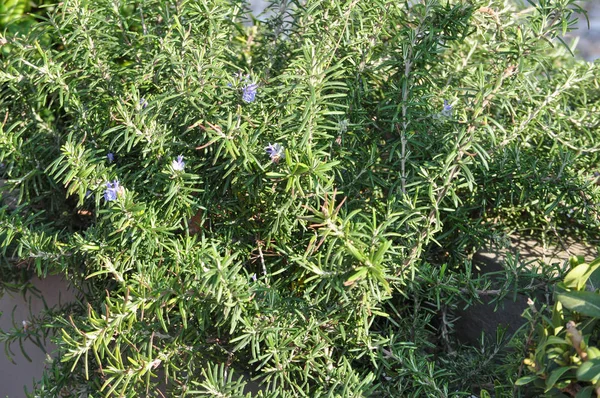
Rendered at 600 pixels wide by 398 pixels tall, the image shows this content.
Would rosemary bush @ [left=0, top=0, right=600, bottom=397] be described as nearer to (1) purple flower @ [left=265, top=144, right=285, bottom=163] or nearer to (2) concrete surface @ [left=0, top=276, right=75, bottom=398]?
(1) purple flower @ [left=265, top=144, right=285, bottom=163]

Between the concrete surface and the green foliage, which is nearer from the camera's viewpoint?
the green foliage

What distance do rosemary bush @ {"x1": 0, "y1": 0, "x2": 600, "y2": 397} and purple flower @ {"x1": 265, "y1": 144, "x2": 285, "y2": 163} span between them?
1 cm

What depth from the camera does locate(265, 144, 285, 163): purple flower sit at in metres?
1.83

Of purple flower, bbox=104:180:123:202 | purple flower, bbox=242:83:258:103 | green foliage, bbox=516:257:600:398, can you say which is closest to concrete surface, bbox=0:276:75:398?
purple flower, bbox=104:180:123:202

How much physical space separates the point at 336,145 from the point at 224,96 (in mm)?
400

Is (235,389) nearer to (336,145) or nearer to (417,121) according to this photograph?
(336,145)

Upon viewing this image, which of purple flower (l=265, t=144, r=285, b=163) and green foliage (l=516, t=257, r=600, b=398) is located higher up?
purple flower (l=265, t=144, r=285, b=163)

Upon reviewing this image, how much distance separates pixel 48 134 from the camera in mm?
2465

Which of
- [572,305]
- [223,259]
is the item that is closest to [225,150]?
[223,259]

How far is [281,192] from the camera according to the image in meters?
1.94

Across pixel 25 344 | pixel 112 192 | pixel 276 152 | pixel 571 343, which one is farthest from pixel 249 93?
pixel 25 344

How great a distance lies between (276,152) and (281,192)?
0.15 meters

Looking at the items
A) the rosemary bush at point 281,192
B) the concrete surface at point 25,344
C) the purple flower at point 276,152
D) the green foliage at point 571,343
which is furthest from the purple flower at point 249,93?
the concrete surface at point 25,344

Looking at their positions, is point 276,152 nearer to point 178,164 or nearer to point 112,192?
point 178,164
